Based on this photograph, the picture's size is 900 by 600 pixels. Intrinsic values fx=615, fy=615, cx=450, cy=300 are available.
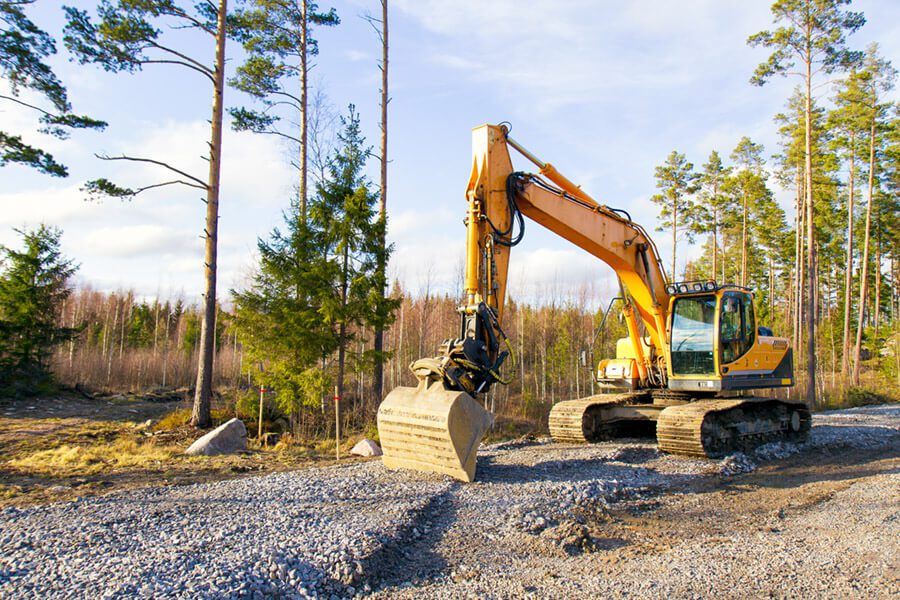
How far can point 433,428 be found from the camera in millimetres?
7355

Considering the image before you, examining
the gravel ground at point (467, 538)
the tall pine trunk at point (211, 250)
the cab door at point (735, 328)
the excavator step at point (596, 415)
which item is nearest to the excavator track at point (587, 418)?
Answer: the excavator step at point (596, 415)

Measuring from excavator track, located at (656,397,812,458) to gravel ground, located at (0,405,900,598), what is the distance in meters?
1.29

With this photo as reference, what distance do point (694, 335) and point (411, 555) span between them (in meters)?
7.70

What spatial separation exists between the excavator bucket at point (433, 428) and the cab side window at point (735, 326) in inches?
223

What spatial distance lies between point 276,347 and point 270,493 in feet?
23.0

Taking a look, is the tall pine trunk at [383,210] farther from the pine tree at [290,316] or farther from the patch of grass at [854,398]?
the patch of grass at [854,398]

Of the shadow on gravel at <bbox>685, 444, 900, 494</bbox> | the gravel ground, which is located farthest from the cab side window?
the gravel ground

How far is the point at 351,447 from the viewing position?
1286 cm

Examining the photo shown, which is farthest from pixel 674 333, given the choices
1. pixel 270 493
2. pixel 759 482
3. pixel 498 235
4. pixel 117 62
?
pixel 117 62

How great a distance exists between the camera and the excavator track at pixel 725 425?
10.0 metres

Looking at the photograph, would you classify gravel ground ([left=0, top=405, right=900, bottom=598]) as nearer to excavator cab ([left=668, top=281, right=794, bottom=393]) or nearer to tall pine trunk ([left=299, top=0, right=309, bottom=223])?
excavator cab ([left=668, top=281, right=794, bottom=393])

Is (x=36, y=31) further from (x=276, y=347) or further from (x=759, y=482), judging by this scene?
(x=759, y=482)

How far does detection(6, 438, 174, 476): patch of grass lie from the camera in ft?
31.5

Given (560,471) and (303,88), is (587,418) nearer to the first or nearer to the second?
(560,471)
